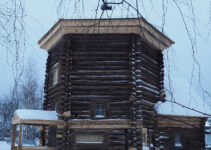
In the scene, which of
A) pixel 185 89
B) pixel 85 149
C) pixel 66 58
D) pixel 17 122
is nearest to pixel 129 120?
pixel 85 149

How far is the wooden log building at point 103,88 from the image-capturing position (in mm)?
13469

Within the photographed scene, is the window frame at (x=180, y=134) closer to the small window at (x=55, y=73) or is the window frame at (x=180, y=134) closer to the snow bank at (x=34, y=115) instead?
the snow bank at (x=34, y=115)

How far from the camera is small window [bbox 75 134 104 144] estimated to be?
13.5m

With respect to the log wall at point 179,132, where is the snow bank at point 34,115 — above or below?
above

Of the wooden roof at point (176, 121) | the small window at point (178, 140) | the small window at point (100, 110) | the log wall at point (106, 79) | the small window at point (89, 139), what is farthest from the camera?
the small window at point (178, 140)

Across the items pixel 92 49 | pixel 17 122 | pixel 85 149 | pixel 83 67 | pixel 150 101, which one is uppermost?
pixel 92 49

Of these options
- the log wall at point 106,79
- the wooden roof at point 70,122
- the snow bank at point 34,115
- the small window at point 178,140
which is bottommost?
the small window at point 178,140

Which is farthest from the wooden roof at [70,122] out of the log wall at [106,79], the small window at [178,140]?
the small window at [178,140]

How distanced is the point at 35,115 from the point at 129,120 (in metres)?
4.59

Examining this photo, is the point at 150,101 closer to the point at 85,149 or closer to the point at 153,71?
the point at 153,71

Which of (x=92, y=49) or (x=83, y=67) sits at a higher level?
(x=92, y=49)

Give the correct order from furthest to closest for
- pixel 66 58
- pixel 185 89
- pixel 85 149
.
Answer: pixel 185 89 → pixel 66 58 → pixel 85 149

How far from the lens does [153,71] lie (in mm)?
16328

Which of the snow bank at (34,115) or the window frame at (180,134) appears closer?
the snow bank at (34,115)
